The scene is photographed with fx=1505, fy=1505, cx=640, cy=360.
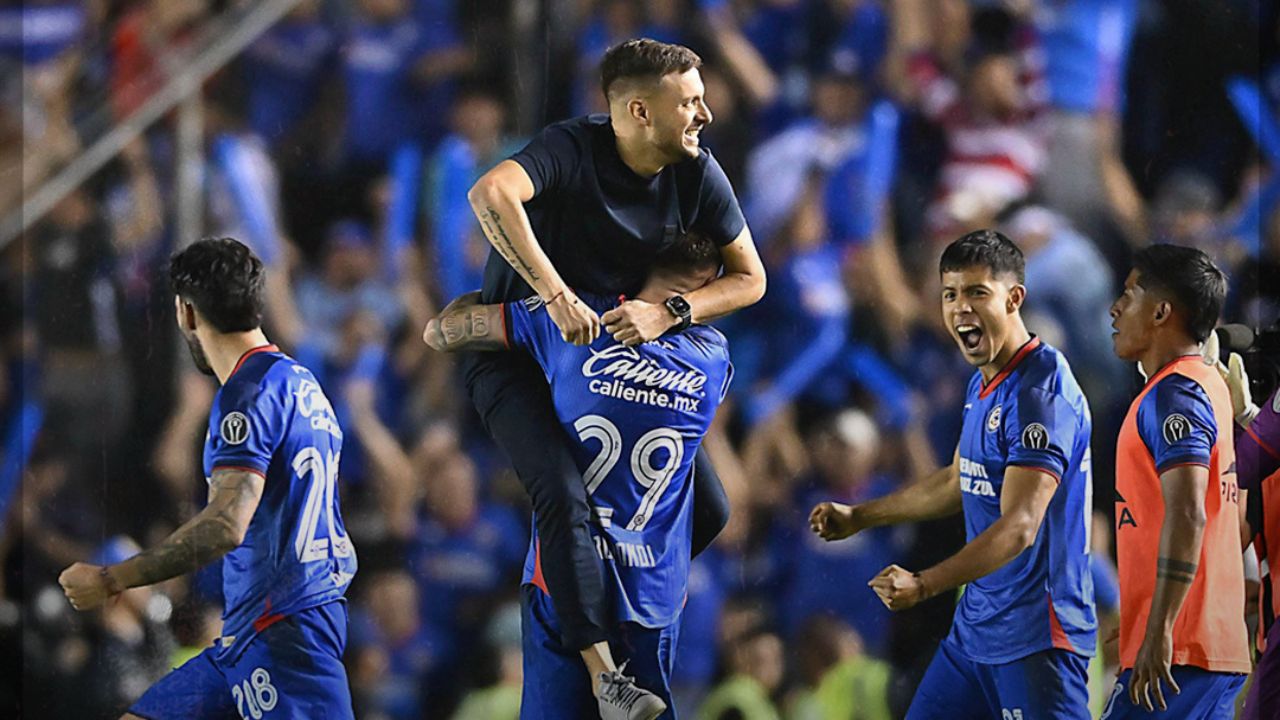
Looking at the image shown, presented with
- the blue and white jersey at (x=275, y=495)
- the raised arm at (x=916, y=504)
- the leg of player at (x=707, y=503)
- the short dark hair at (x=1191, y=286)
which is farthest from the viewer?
the raised arm at (x=916, y=504)

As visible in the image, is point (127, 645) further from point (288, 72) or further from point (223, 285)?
point (288, 72)

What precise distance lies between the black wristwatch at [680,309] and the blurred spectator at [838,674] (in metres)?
2.05

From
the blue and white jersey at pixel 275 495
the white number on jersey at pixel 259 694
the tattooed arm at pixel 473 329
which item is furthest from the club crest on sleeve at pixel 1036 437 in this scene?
the white number on jersey at pixel 259 694

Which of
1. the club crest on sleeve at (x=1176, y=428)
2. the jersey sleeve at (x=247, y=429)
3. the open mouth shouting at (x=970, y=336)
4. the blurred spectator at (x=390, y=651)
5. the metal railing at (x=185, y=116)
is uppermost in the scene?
the metal railing at (x=185, y=116)

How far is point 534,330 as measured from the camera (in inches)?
162

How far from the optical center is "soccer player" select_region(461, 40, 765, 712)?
3.89 metres

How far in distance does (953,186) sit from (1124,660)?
2.22 metres

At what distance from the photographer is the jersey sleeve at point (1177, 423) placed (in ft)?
13.3

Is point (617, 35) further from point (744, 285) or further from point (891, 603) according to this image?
point (891, 603)

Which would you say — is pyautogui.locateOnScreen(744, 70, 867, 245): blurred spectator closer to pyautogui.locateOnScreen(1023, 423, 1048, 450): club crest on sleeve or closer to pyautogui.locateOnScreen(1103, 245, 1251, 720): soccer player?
pyautogui.locateOnScreen(1103, 245, 1251, 720): soccer player

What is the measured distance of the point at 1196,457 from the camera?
13.2ft

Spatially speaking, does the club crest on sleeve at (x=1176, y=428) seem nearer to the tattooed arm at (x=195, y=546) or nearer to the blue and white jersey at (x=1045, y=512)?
the blue and white jersey at (x=1045, y=512)

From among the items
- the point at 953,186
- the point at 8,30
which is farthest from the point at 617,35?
the point at 8,30

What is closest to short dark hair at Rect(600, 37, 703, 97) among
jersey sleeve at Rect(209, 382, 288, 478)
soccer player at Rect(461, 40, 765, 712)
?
soccer player at Rect(461, 40, 765, 712)
